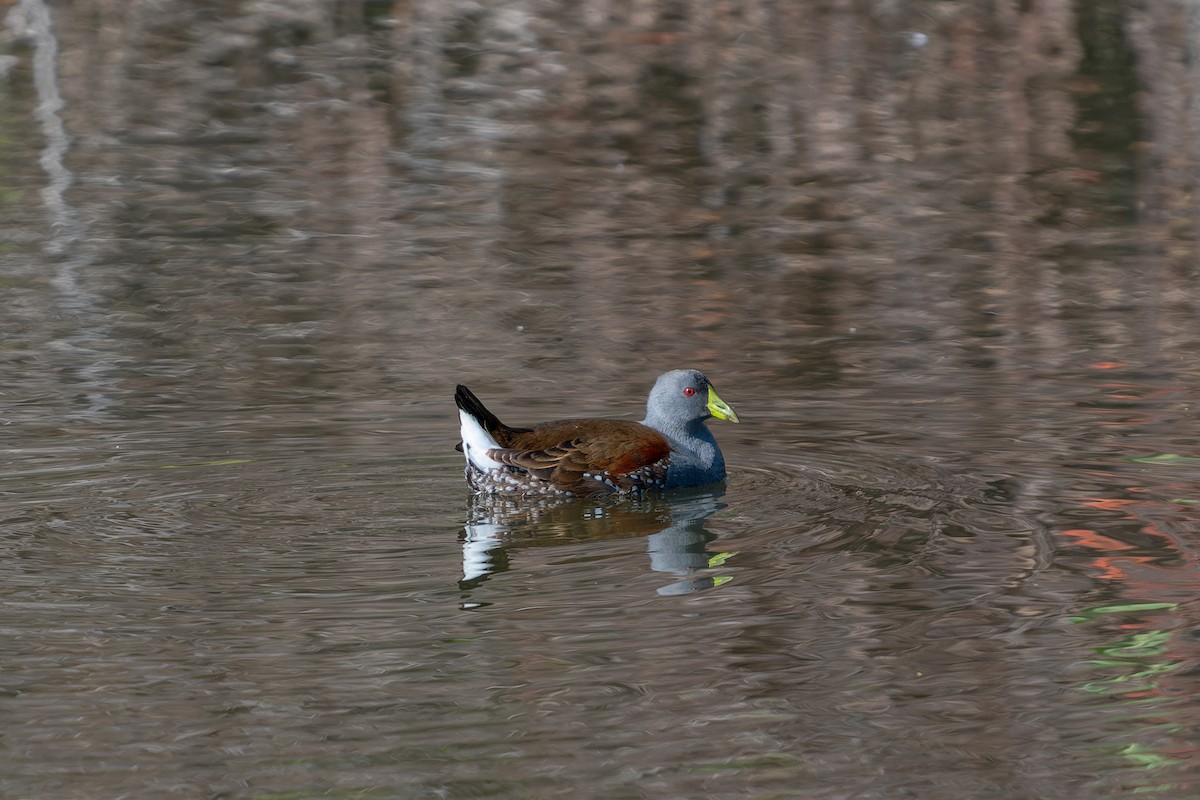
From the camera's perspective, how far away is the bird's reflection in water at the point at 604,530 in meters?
7.91

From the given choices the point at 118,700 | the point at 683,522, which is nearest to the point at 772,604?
the point at 683,522

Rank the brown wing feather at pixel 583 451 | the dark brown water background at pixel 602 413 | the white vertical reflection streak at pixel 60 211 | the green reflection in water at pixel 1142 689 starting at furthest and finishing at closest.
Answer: the white vertical reflection streak at pixel 60 211 → the brown wing feather at pixel 583 451 → the dark brown water background at pixel 602 413 → the green reflection in water at pixel 1142 689

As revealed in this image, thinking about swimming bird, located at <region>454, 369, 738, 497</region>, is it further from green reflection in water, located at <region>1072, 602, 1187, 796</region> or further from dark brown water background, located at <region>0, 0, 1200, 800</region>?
green reflection in water, located at <region>1072, 602, 1187, 796</region>

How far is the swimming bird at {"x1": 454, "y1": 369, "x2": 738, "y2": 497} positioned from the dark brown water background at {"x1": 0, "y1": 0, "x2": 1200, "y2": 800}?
191 millimetres

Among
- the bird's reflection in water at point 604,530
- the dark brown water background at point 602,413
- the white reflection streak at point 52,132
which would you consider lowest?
the bird's reflection in water at point 604,530

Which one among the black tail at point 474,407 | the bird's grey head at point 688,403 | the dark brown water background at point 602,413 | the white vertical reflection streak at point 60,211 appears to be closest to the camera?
the dark brown water background at point 602,413

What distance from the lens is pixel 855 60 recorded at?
946 inches

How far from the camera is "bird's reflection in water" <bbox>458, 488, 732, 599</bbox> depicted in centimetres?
791

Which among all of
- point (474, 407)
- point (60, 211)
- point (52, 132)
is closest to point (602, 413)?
point (474, 407)

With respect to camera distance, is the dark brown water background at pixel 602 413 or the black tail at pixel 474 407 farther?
the black tail at pixel 474 407

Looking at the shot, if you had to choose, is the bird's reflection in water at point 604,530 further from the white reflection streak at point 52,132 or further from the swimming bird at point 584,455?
the white reflection streak at point 52,132

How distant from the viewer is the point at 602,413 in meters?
10.5

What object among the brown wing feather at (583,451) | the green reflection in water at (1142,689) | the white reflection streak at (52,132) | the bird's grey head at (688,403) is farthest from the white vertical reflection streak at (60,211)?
the green reflection in water at (1142,689)

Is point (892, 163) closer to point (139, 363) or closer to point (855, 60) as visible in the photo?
point (855, 60)
